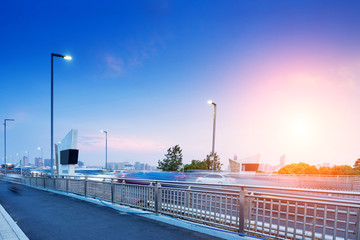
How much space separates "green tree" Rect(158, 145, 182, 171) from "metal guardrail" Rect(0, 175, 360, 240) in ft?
81.8

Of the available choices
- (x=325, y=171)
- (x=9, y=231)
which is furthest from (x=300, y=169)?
(x=9, y=231)

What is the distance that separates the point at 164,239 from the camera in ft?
17.2

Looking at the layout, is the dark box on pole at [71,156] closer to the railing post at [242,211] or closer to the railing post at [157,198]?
the railing post at [157,198]

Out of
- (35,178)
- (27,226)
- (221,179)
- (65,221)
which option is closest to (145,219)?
(65,221)

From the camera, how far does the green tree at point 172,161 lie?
121 ft

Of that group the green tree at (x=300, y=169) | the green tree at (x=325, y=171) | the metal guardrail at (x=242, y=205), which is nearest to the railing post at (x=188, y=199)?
the metal guardrail at (x=242, y=205)

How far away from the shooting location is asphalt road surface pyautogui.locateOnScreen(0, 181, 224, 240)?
553 cm

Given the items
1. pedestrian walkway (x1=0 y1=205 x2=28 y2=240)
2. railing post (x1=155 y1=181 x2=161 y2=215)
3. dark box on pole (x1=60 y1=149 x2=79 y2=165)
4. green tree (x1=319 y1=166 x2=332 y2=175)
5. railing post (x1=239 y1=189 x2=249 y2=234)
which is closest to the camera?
pedestrian walkway (x1=0 y1=205 x2=28 y2=240)

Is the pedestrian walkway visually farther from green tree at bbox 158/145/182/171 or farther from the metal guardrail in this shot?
green tree at bbox 158/145/182/171

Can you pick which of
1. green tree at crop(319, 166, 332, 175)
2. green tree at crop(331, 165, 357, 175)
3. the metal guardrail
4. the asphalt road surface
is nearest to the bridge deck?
the asphalt road surface

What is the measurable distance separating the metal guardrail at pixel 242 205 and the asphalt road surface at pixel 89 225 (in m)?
0.66

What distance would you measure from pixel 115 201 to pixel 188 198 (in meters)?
4.00

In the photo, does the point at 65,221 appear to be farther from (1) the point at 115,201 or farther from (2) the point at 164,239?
(2) the point at 164,239

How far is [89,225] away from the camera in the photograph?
6387 millimetres
